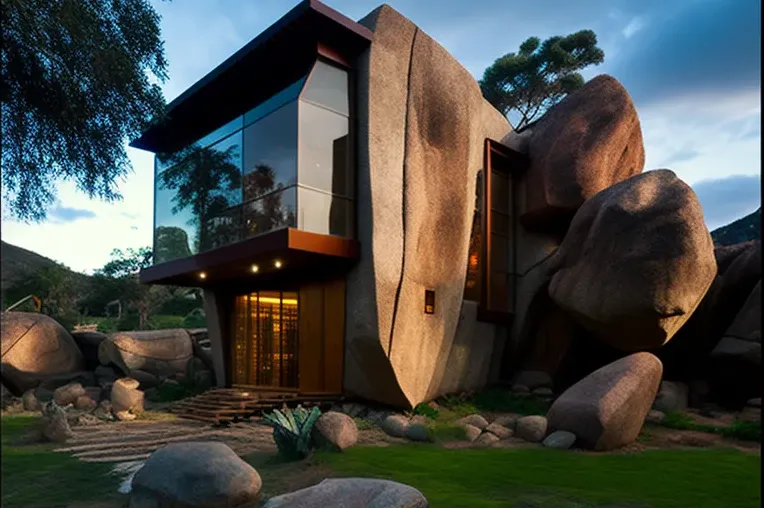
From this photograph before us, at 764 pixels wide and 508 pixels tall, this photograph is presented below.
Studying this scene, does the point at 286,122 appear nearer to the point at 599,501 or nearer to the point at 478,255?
the point at 478,255

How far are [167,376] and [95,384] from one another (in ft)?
6.27

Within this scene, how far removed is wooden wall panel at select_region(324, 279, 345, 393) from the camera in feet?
38.9

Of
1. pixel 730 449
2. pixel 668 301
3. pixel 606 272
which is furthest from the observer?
pixel 606 272

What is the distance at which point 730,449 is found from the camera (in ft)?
28.9

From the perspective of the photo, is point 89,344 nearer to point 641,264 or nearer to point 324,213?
point 324,213

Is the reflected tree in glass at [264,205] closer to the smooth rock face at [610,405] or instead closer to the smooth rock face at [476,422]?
the smooth rock face at [476,422]

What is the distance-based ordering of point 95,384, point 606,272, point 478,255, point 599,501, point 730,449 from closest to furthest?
point 599,501 < point 730,449 < point 606,272 < point 478,255 < point 95,384

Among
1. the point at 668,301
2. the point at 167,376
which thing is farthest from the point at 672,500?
the point at 167,376

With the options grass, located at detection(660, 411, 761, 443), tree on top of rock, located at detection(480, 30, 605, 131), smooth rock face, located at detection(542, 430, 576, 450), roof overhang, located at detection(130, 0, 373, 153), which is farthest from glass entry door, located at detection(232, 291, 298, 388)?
tree on top of rock, located at detection(480, 30, 605, 131)

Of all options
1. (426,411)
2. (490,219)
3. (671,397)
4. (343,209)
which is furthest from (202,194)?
(671,397)

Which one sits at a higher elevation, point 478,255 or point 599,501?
point 478,255

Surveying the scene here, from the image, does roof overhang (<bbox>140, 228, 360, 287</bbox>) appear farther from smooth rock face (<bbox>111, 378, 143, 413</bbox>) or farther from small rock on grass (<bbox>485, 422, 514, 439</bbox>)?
small rock on grass (<bbox>485, 422, 514, 439</bbox>)

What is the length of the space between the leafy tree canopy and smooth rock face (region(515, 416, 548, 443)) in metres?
7.71

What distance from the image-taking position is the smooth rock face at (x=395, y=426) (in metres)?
9.60
